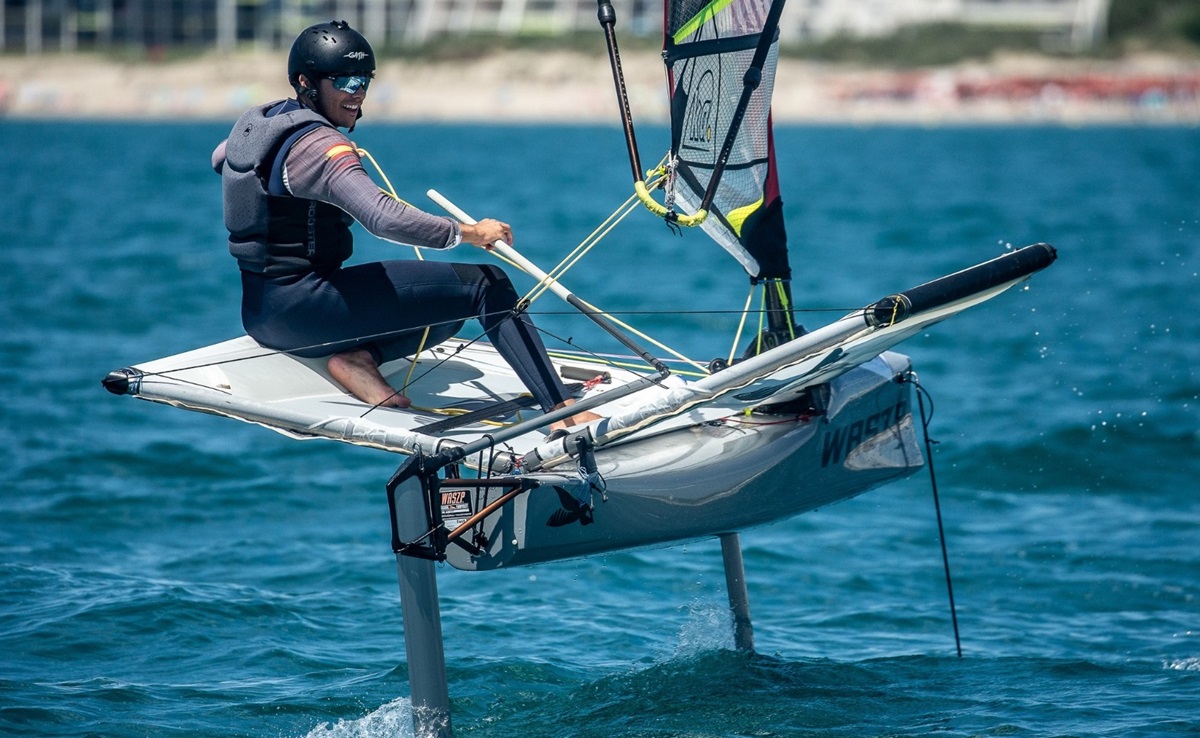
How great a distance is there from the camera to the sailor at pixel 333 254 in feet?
14.3

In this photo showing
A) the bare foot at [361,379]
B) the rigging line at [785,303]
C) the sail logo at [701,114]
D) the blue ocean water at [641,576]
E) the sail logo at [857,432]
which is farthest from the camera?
the sail logo at [701,114]

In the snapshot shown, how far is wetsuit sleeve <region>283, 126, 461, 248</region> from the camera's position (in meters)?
4.22

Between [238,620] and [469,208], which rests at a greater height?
[469,208]

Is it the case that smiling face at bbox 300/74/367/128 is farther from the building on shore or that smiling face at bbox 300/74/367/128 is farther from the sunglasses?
the building on shore

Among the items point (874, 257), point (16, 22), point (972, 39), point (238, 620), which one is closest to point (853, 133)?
point (972, 39)

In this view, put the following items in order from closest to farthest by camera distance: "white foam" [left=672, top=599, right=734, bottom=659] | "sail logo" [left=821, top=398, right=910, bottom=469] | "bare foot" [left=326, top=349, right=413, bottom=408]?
"bare foot" [left=326, top=349, right=413, bottom=408] → "sail logo" [left=821, top=398, right=910, bottom=469] → "white foam" [left=672, top=599, right=734, bottom=659]

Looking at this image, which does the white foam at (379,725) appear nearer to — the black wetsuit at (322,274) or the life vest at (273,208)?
the black wetsuit at (322,274)

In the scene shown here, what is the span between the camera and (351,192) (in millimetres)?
4266

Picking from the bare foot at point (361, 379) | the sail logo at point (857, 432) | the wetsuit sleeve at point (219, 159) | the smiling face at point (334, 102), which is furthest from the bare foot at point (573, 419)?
the wetsuit sleeve at point (219, 159)

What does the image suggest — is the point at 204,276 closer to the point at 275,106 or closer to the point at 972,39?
the point at 275,106

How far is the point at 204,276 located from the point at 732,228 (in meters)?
13.9

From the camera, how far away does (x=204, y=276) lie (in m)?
18.0

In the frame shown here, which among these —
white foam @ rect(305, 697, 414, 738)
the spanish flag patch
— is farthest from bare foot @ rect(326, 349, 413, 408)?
white foam @ rect(305, 697, 414, 738)

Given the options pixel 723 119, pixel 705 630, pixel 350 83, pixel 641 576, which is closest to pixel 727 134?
pixel 723 119
